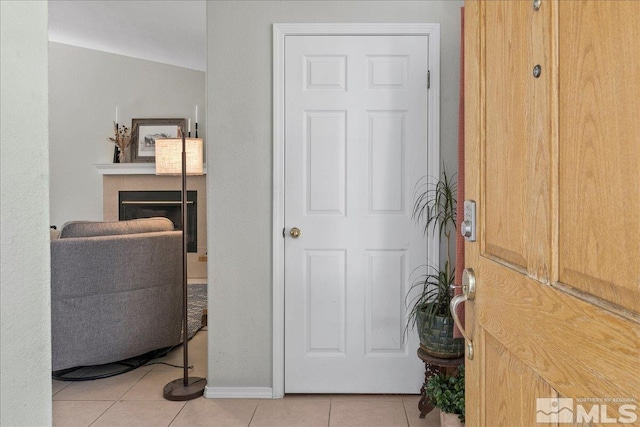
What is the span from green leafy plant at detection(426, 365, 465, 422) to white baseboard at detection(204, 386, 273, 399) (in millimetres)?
980

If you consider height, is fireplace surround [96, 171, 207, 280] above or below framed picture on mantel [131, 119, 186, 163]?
below

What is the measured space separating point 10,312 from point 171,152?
397 centimetres

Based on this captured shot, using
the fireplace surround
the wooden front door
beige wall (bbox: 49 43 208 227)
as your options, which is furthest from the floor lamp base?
beige wall (bbox: 49 43 208 227)

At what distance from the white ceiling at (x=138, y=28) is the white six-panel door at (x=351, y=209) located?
8.70ft

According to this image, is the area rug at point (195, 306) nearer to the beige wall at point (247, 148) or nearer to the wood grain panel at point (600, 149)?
the beige wall at point (247, 148)

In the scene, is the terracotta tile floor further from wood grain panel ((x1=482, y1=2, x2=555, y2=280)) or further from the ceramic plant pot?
wood grain panel ((x1=482, y1=2, x2=555, y2=280))

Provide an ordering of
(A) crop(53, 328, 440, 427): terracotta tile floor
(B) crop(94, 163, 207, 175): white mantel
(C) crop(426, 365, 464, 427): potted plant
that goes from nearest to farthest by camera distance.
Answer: (C) crop(426, 365, 464, 427): potted plant, (A) crop(53, 328, 440, 427): terracotta tile floor, (B) crop(94, 163, 207, 175): white mantel

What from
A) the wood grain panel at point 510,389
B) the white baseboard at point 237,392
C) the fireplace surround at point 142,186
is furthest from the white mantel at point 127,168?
the wood grain panel at point 510,389

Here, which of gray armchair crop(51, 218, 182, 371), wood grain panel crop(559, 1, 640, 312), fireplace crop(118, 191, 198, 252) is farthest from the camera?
fireplace crop(118, 191, 198, 252)

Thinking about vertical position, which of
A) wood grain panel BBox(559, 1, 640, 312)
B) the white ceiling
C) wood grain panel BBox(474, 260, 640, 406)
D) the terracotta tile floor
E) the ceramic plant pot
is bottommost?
the terracotta tile floor

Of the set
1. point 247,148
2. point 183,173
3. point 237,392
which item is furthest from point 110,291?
point 247,148

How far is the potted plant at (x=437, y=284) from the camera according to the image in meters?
2.46

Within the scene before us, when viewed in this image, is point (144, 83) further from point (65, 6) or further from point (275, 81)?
point (275, 81)

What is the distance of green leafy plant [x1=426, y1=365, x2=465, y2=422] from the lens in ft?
7.41
